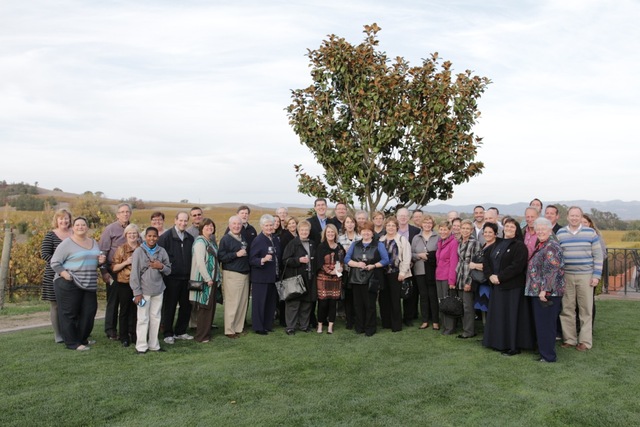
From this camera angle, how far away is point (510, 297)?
6594mm

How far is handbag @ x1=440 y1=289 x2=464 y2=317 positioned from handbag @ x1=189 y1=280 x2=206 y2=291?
3.47 m

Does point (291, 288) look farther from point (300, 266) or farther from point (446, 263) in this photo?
point (446, 263)

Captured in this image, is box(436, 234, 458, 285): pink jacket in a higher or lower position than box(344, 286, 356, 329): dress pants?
higher

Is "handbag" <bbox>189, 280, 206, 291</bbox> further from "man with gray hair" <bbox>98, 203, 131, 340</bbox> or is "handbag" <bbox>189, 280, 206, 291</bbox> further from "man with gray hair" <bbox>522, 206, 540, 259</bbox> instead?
"man with gray hair" <bbox>522, 206, 540, 259</bbox>

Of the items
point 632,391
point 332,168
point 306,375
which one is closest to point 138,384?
point 306,375

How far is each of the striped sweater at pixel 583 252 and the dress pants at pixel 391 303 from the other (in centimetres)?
242

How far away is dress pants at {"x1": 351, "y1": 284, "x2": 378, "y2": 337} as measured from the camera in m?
7.75

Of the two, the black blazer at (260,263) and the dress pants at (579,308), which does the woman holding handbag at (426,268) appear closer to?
the dress pants at (579,308)

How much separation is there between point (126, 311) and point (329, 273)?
289 cm

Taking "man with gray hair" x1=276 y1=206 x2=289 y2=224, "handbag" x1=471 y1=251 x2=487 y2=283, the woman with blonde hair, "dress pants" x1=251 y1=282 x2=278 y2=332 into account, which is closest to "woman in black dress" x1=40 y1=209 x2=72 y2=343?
the woman with blonde hair

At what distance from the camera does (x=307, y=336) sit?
768cm

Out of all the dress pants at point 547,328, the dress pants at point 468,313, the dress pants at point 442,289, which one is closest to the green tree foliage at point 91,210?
the dress pants at point 442,289

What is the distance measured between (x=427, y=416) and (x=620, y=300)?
27.8 feet

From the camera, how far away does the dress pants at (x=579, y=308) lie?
6.77m
